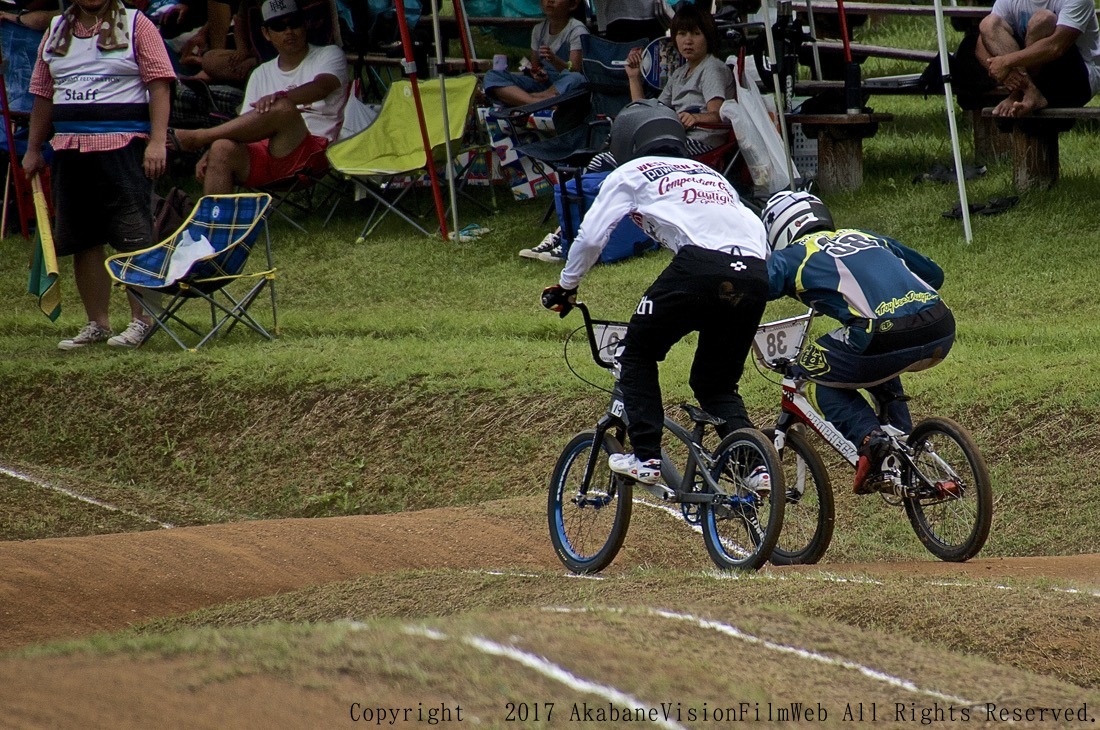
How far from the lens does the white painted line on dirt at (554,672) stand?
3691 millimetres

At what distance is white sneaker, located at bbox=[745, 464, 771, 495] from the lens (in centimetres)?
552

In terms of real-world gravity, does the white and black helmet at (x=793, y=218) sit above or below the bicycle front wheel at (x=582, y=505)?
above

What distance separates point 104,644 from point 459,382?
5058 mm

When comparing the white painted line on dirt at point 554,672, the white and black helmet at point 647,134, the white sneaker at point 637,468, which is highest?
the white and black helmet at point 647,134

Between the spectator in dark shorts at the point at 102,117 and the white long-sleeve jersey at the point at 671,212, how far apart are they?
→ 5.37 meters

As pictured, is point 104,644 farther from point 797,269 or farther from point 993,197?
point 993,197

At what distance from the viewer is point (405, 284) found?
42.0 ft

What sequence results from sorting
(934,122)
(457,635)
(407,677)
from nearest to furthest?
(407,677)
(457,635)
(934,122)

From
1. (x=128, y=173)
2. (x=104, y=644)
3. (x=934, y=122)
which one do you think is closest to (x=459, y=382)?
(x=128, y=173)

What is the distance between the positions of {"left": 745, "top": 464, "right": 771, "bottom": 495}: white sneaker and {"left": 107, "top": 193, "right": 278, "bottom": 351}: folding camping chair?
5.66 meters

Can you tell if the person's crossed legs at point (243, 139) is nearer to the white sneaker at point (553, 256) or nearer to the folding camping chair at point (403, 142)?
the folding camping chair at point (403, 142)

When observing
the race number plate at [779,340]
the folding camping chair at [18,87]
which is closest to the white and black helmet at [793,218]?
the race number plate at [779,340]

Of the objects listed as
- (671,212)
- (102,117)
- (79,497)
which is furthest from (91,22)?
(671,212)

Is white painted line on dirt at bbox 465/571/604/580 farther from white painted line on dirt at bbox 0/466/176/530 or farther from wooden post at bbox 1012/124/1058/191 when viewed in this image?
wooden post at bbox 1012/124/1058/191
